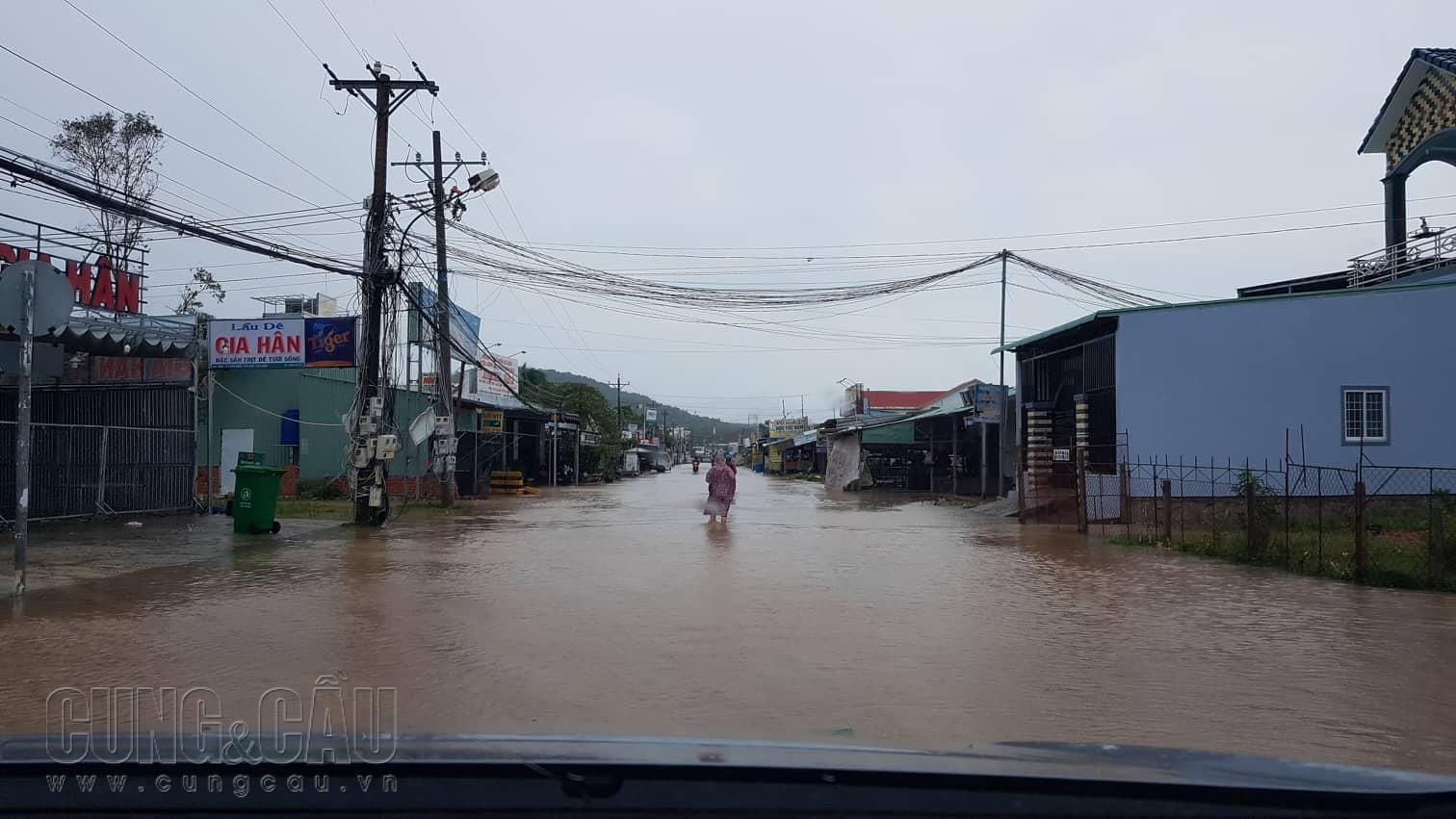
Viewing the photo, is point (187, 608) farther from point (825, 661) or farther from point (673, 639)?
point (825, 661)

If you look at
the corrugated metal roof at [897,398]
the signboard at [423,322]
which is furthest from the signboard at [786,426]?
the signboard at [423,322]

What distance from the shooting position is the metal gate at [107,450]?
18969 mm

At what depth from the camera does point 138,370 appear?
20.6 m

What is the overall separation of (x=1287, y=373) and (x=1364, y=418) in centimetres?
170

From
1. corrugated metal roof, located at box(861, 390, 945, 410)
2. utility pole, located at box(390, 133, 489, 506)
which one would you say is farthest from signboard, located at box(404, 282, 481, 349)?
corrugated metal roof, located at box(861, 390, 945, 410)

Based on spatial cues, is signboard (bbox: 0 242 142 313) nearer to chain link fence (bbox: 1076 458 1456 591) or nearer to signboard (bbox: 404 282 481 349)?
signboard (bbox: 404 282 481 349)

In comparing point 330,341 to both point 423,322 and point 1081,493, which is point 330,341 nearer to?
point 423,322

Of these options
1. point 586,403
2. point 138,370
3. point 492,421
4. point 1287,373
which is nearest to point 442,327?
point 138,370

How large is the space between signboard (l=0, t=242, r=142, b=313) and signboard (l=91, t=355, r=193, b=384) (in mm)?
1263

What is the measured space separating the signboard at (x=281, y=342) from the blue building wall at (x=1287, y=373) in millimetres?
16994

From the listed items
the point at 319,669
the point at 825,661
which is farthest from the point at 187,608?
the point at 825,661

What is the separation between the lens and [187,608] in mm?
9703

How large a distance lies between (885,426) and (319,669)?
33.8 meters

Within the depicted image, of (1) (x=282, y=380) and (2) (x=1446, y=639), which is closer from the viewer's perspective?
(2) (x=1446, y=639)
